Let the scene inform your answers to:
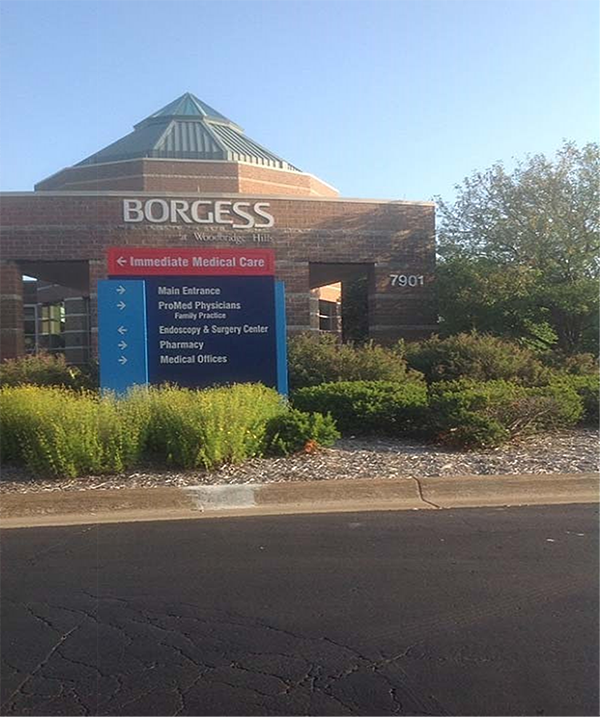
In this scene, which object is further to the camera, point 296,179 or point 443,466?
point 296,179

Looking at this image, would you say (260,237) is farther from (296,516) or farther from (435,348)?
(296,516)

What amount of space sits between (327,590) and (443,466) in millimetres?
4423

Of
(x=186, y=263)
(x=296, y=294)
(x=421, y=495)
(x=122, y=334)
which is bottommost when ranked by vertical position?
(x=421, y=495)

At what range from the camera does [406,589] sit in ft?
17.9

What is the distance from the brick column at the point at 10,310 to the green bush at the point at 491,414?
48.9ft

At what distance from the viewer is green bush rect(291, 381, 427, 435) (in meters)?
11.7

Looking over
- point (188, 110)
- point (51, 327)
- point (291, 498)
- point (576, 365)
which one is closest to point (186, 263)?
point (291, 498)

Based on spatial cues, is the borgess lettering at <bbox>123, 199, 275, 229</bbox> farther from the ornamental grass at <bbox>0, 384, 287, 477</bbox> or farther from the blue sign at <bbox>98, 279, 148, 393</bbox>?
the ornamental grass at <bbox>0, 384, 287, 477</bbox>

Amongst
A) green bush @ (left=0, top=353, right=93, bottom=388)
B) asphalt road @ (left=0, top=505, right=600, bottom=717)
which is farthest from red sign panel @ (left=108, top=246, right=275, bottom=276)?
asphalt road @ (left=0, top=505, right=600, bottom=717)

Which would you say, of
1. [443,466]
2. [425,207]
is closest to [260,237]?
[425,207]

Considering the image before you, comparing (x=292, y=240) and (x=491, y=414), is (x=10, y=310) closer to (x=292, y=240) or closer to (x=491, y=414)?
(x=292, y=240)

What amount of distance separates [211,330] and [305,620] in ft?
26.2

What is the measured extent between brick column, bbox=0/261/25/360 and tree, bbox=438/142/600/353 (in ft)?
40.0

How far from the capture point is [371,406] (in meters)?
11.7
